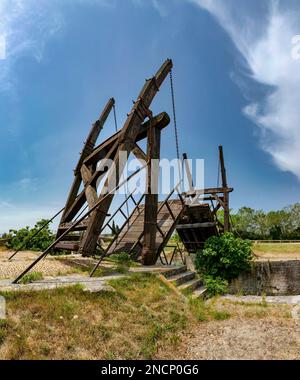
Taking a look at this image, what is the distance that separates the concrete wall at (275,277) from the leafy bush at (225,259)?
1.36 metres

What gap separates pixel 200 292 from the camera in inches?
262

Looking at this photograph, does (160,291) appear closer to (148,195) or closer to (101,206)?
(101,206)

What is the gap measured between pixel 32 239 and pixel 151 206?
6.57 meters

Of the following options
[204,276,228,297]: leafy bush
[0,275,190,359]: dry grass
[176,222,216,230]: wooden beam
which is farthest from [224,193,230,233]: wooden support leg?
[0,275,190,359]: dry grass

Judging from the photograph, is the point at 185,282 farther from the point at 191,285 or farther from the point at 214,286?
the point at 214,286

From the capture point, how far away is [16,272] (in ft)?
18.2

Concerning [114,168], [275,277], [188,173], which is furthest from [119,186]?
[275,277]

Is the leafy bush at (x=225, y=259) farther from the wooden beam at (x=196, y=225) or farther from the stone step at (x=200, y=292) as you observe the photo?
the wooden beam at (x=196, y=225)

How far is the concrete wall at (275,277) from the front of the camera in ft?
34.4

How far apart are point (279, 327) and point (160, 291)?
2177 mm

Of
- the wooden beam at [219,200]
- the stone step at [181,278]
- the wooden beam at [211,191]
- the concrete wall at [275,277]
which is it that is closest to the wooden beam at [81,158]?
the stone step at [181,278]

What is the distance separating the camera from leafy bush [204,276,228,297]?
7.38m

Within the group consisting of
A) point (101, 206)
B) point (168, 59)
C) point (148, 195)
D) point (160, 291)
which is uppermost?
point (168, 59)
